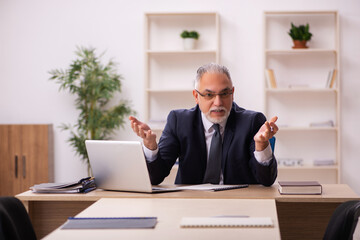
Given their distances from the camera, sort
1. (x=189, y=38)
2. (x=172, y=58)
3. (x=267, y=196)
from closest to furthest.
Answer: (x=267, y=196), (x=189, y=38), (x=172, y=58)

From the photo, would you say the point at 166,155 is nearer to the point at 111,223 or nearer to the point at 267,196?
the point at 267,196

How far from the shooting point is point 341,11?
18.2 ft

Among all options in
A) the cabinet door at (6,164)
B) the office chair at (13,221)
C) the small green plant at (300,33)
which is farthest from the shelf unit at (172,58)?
the office chair at (13,221)

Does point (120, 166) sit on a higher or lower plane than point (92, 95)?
lower

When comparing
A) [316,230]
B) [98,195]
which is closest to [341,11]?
[316,230]

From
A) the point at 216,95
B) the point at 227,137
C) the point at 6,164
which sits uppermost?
the point at 216,95

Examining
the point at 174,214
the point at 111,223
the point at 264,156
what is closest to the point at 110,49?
the point at 264,156

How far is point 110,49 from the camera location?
5750 millimetres

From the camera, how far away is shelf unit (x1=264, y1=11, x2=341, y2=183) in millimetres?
5555

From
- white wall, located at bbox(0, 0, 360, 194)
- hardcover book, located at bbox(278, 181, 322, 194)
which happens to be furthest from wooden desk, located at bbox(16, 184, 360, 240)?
white wall, located at bbox(0, 0, 360, 194)

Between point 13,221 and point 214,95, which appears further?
point 214,95

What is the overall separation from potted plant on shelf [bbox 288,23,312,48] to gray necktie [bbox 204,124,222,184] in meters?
2.93

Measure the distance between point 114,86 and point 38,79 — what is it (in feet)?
3.48

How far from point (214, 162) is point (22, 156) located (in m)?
3.39
